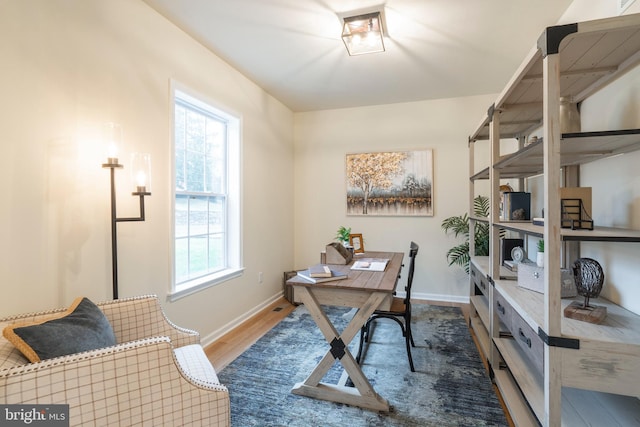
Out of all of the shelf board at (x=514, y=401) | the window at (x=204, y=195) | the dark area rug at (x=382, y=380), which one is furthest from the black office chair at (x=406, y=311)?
the window at (x=204, y=195)

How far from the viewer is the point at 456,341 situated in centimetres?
279

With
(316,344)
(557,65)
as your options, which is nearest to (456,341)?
(316,344)

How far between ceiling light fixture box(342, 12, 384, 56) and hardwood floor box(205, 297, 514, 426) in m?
2.75

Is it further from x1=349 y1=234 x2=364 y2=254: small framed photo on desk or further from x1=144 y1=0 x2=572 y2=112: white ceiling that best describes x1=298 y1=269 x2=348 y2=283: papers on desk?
x1=144 y1=0 x2=572 y2=112: white ceiling

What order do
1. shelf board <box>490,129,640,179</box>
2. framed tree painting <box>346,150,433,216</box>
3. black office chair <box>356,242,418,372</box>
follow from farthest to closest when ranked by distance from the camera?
1. framed tree painting <box>346,150,433,216</box>
2. black office chair <box>356,242,418,372</box>
3. shelf board <box>490,129,640,179</box>

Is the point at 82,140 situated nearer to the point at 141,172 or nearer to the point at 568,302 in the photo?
the point at 141,172

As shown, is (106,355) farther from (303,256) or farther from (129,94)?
(303,256)

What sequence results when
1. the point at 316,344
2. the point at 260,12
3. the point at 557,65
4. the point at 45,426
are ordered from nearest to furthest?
the point at 45,426
the point at 557,65
the point at 260,12
the point at 316,344

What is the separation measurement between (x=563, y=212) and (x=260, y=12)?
2358 millimetres

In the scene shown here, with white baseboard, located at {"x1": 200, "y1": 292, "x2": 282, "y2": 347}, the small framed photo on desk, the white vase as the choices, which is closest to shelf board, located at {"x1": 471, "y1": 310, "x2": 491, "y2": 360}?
the small framed photo on desk

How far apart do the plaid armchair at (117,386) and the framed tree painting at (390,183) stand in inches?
128

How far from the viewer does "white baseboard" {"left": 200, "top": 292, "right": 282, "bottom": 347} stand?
2.76 m


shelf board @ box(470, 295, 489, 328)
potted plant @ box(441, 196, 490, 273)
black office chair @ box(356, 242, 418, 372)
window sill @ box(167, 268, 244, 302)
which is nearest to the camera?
black office chair @ box(356, 242, 418, 372)

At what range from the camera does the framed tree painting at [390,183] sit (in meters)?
4.04
